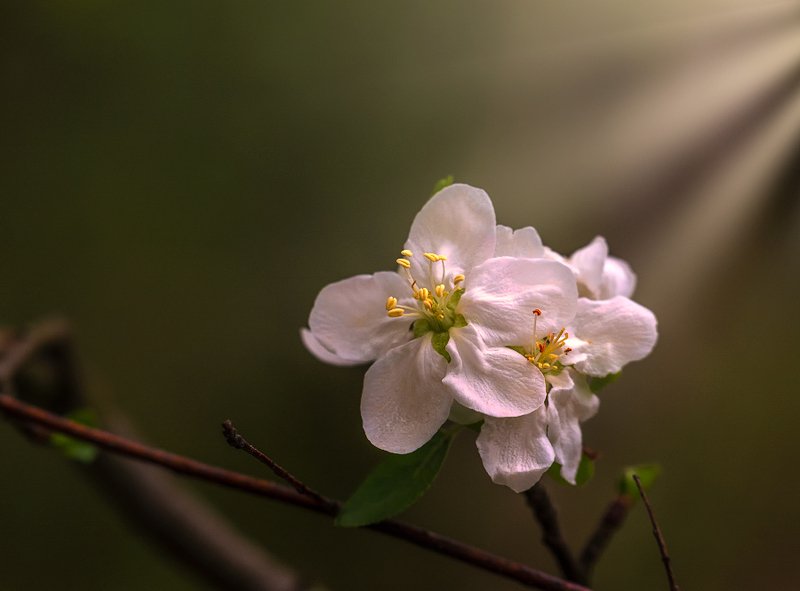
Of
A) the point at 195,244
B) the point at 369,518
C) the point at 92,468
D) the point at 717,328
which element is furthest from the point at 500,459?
the point at 195,244

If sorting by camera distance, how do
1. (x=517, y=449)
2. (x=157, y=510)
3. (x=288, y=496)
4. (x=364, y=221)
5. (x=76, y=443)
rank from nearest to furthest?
(x=517, y=449) < (x=288, y=496) < (x=76, y=443) < (x=157, y=510) < (x=364, y=221)

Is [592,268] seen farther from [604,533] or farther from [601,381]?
[604,533]

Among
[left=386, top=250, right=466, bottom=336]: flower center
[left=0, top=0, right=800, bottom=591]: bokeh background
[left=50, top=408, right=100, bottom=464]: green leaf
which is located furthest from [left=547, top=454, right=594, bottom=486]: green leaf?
[left=0, top=0, right=800, bottom=591]: bokeh background

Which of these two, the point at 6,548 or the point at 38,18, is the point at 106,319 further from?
the point at 38,18

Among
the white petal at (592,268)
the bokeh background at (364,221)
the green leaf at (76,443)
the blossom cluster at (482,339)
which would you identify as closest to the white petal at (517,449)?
the blossom cluster at (482,339)

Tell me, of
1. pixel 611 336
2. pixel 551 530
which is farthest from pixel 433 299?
pixel 551 530

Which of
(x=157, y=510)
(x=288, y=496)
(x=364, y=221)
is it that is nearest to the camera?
(x=288, y=496)

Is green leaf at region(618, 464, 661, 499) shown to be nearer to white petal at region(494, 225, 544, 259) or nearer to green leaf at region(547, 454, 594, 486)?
green leaf at region(547, 454, 594, 486)

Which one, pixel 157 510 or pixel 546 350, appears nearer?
pixel 546 350
